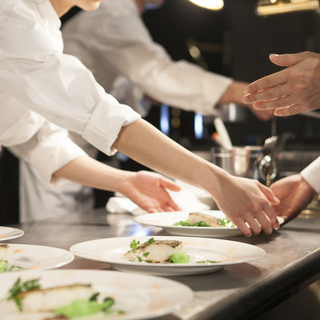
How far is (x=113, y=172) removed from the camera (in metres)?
1.43

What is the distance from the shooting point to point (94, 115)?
1.01 metres

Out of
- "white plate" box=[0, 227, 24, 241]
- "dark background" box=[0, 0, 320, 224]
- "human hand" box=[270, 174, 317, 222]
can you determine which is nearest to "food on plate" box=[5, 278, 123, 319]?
"white plate" box=[0, 227, 24, 241]

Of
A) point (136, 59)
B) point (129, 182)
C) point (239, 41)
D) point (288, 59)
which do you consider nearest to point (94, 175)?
point (129, 182)

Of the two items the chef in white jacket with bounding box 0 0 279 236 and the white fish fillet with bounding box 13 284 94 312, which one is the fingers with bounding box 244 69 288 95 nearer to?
the chef in white jacket with bounding box 0 0 279 236

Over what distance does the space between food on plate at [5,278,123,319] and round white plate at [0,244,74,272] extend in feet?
0.51

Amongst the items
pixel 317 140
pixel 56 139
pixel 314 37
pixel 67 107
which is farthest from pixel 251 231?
pixel 314 37

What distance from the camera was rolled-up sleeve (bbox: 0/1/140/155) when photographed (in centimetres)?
100

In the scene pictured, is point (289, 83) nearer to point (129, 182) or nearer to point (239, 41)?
point (129, 182)

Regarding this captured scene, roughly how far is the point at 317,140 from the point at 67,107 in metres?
3.49

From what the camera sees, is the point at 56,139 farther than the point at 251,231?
Yes

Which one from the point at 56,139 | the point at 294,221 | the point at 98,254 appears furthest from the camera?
the point at 56,139

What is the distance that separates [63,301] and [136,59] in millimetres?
1997

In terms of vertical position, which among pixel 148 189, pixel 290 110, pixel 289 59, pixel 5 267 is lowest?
pixel 148 189

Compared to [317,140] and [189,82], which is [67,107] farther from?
[317,140]
